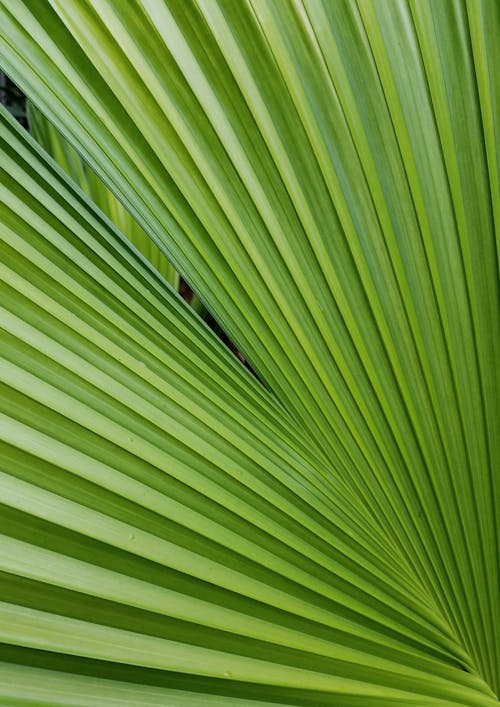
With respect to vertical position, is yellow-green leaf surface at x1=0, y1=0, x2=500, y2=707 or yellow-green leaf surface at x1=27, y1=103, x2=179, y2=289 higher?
yellow-green leaf surface at x1=27, y1=103, x2=179, y2=289

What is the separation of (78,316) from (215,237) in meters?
0.20

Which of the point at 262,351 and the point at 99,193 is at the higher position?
the point at 99,193

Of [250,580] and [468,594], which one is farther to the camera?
[468,594]

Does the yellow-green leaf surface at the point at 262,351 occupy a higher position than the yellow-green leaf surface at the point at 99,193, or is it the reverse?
the yellow-green leaf surface at the point at 99,193

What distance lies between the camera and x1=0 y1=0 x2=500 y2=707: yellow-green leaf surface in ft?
1.36

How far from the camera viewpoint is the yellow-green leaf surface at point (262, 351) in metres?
0.41

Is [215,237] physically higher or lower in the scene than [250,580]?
higher

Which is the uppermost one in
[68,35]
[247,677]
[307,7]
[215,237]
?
[307,7]

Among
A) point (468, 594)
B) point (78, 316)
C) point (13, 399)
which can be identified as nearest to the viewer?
point (13, 399)

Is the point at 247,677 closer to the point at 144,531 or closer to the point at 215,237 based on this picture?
the point at 144,531

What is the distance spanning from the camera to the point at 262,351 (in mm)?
690

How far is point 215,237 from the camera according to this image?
2.10 ft

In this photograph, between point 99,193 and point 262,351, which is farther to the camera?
point 99,193

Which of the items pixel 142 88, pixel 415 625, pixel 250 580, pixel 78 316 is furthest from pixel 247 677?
pixel 142 88
